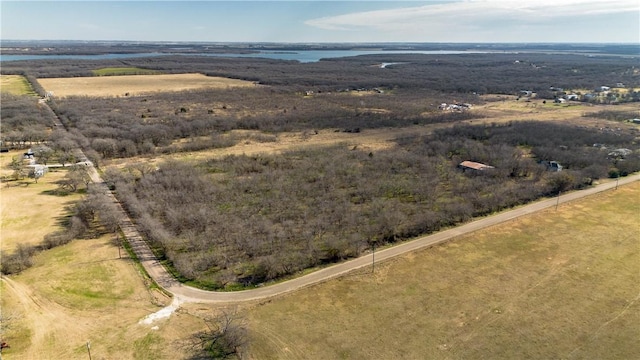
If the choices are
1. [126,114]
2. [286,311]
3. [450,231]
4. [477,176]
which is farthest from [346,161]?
[126,114]

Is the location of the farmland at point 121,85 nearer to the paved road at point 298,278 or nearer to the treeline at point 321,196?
the treeline at point 321,196

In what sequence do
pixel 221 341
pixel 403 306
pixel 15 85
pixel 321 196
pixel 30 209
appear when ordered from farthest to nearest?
pixel 15 85 < pixel 321 196 < pixel 30 209 < pixel 403 306 < pixel 221 341

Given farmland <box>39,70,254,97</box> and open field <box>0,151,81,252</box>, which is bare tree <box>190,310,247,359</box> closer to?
open field <box>0,151,81,252</box>

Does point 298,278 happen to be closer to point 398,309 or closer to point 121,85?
point 398,309

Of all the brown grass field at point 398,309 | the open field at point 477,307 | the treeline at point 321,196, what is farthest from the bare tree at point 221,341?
the treeline at point 321,196

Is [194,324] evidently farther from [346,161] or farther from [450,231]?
[346,161]

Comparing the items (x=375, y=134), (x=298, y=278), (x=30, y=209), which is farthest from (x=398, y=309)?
(x=375, y=134)
